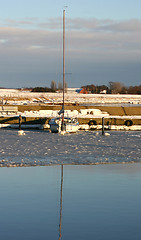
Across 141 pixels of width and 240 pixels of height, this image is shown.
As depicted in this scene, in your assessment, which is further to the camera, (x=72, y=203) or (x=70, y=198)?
(x=70, y=198)

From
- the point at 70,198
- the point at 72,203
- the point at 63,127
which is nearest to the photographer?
the point at 72,203

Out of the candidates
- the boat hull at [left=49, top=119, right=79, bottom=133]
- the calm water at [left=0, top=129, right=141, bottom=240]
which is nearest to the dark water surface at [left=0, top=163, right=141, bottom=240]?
the calm water at [left=0, top=129, right=141, bottom=240]

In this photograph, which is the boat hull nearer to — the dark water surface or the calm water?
the calm water

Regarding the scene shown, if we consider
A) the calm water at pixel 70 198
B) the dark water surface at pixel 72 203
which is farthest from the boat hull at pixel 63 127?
the dark water surface at pixel 72 203

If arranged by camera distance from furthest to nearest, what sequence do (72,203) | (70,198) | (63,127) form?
(63,127), (70,198), (72,203)

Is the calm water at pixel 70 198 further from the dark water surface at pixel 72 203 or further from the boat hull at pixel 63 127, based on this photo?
the boat hull at pixel 63 127

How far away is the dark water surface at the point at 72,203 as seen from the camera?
1005cm

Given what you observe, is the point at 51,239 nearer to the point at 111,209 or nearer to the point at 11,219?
the point at 11,219

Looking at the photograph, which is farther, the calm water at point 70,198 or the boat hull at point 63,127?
the boat hull at point 63,127

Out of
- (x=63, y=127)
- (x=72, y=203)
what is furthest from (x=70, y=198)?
(x=63, y=127)

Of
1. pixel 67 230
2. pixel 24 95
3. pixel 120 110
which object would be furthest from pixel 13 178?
pixel 24 95

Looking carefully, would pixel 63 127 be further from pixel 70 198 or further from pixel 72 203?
pixel 72 203

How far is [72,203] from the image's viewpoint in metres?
12.9

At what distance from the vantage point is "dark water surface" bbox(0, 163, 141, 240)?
10.0 meters
